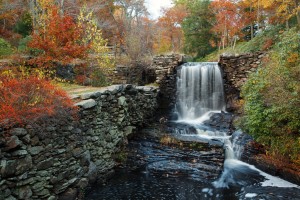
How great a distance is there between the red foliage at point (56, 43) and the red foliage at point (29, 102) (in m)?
4.86

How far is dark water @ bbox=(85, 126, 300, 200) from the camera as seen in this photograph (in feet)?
21.7

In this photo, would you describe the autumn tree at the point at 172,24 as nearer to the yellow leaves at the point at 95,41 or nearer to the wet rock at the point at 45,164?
the yellow leaves at the point at 95,41

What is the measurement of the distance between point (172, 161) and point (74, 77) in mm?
6377

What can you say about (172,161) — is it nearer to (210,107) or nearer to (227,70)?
(210,107)

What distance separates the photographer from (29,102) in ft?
17.5

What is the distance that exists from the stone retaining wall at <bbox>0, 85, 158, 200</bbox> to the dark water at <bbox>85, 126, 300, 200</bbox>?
0.70 meters

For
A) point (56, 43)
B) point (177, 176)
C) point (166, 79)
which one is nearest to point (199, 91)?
point (166, 79)

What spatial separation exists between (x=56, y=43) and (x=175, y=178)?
25.8 feet

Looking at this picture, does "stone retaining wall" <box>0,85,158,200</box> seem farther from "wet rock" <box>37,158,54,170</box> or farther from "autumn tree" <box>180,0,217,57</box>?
"autumn tree" <box>180,0,217,57</box>

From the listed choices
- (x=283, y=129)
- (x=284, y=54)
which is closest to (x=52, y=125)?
(x=283, y=129)

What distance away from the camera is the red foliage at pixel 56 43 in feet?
34.3

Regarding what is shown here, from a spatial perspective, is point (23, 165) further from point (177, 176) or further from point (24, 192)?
point (177, 176)

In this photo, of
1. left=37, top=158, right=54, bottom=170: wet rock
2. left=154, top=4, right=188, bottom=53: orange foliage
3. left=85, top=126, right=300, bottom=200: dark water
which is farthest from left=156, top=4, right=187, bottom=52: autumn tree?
left=37, top=158, right=54, bottom=170: wet rock

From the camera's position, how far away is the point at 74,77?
11.5m
